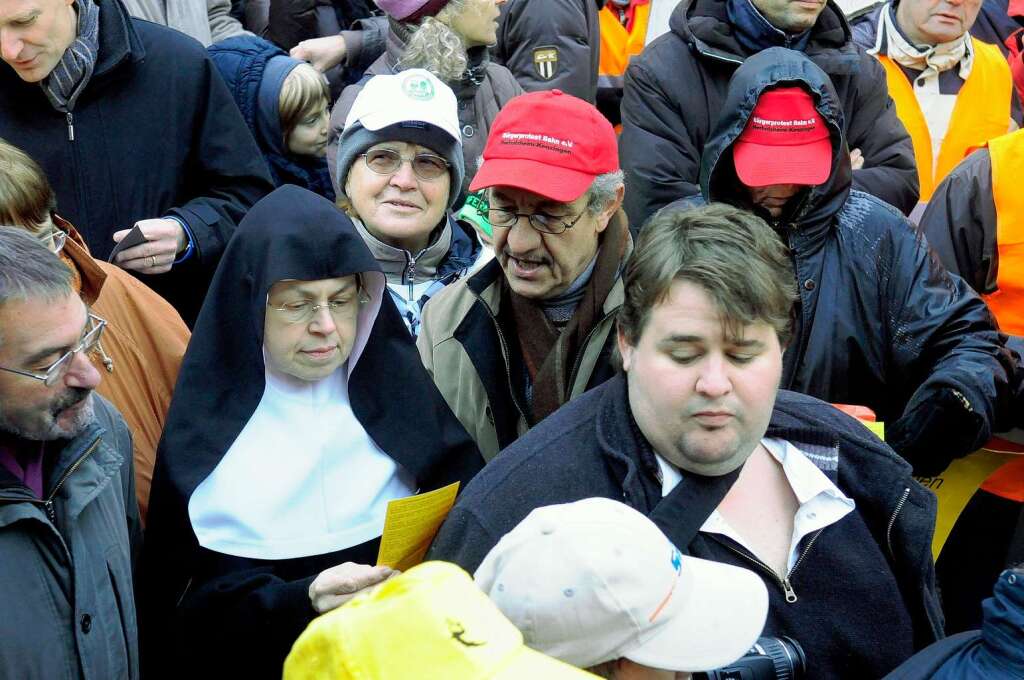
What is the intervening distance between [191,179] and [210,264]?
1.02 feet

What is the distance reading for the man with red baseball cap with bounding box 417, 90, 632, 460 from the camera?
3201 millimetres

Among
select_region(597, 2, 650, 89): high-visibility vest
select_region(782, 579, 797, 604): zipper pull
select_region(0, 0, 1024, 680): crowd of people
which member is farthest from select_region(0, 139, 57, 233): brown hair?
select_region(597, 2, 650, 89): high-visibility vest

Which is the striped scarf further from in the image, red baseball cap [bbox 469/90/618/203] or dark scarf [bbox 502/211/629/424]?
dark scarf [bbox 502/211/629/424]

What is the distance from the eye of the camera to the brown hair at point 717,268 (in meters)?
2.51

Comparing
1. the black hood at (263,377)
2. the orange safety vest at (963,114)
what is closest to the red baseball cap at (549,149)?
the black hood at (263,377)

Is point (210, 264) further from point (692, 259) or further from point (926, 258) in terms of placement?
point (926, 258)

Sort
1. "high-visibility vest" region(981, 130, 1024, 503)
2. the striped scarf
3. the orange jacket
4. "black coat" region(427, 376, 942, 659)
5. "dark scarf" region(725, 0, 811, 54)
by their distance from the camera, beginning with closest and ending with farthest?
"black coat" region(427, 376, 942, 659) → the orange jacket → the striped scarf → "high-visibility vest" region(981, 130, 1024, 503) → "dark scarf" region(725, 0, 811, 54)

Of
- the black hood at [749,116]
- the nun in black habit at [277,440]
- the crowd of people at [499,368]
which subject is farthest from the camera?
the black hood at [749,116]

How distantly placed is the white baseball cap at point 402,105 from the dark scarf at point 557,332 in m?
0.63

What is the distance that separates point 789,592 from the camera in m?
2.54

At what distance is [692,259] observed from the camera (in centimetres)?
254

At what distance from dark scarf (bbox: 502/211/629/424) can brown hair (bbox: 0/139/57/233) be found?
3.86 feet

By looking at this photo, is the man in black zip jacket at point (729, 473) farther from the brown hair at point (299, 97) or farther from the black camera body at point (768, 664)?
the brown hair at point (299, 97)

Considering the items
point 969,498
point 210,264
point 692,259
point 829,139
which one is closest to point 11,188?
point 210,264
